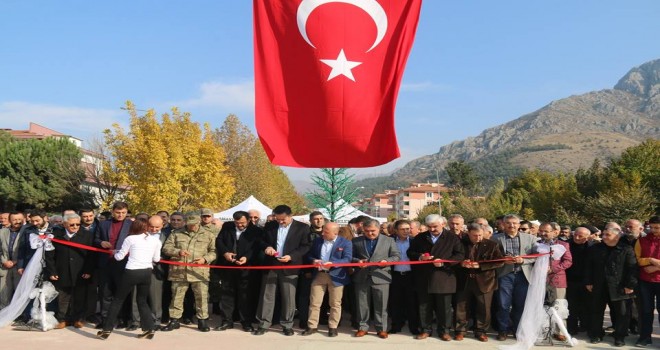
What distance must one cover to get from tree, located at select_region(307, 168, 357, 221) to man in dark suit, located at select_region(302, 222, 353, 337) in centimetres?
727

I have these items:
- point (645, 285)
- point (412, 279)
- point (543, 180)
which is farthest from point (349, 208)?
point (543, 180)

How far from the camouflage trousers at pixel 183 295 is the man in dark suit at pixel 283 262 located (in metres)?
0.80

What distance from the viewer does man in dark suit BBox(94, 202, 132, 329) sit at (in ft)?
26.8

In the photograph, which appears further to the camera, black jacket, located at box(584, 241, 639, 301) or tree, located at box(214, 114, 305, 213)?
tree, located at box(214, 114, 305, 213)

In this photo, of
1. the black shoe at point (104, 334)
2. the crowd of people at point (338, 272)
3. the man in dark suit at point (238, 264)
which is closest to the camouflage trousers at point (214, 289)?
the crowd of people at point (338, 272)

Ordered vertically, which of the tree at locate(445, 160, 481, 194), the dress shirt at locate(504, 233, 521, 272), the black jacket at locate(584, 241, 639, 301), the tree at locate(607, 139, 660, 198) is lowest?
the black jacket at locate(584, 241, 639, 301)

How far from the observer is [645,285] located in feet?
24.9

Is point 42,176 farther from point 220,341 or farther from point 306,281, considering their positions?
point 220,341

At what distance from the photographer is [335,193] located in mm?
16156

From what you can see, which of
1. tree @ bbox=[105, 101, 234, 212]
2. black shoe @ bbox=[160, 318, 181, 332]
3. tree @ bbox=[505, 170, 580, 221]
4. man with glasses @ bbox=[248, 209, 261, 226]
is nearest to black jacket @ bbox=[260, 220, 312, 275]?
man with glasses @ bbox=[248, 209, 261, 226]

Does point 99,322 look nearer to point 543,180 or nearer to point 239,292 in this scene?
point 239,292

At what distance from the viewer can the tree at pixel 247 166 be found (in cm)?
4238

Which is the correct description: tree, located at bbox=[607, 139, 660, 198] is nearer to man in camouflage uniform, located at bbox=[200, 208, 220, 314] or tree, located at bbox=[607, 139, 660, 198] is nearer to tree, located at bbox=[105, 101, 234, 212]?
tree, located at bbox=[105, 101, 234, 212]

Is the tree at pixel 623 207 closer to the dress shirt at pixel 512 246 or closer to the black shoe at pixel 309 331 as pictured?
the dress shirt at pixel 512 246
